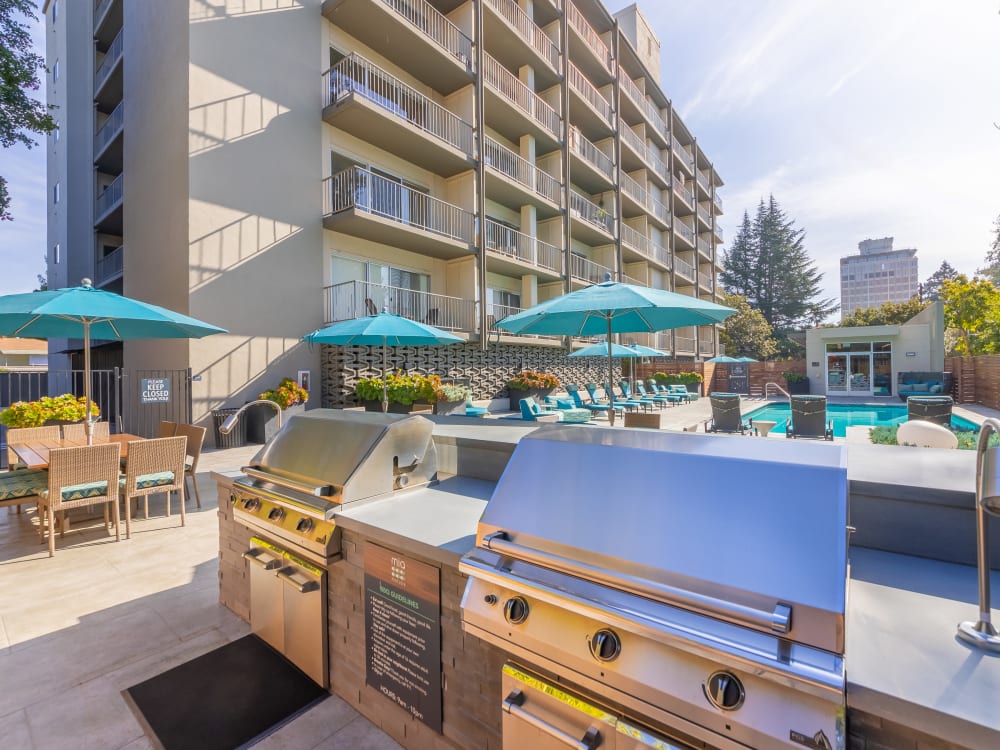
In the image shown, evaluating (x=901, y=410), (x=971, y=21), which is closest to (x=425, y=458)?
(x=971, y=21)

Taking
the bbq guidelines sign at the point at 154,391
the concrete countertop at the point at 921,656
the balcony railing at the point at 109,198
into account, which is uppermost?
the balcony railing at the point at 109,198

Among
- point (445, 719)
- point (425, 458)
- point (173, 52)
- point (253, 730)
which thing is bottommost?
point (253, 730)

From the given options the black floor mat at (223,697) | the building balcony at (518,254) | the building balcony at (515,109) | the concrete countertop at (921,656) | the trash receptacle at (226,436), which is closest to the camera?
the concrete countertop at (921,656)

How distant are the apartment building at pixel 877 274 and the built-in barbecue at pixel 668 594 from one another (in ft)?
422

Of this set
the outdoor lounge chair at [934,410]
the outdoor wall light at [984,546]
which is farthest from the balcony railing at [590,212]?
the outdoor wall light at [984,546]

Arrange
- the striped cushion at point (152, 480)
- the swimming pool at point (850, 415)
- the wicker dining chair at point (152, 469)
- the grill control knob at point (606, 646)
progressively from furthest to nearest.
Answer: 1. the swimming pool at point (850, 415)
2. the striped cushion at point (152, 480)
3. the wicker dining chair at point (152, 469)
4. the grill control knob at point (606, 646)

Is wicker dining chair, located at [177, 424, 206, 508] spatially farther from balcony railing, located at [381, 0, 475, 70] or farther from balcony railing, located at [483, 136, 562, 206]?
balcony railing, located at [381, 0, 475, 70]

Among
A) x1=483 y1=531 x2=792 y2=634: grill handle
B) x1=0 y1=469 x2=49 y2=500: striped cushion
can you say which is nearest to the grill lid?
x1=483 y1=531 x2=792 y2=634: grill handle

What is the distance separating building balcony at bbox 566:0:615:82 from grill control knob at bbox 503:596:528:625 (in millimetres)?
21336

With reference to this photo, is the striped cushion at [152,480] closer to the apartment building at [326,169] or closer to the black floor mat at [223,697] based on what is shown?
the black floor mat at [223,697]

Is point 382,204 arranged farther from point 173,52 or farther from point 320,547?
point 320,547

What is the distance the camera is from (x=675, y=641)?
43.7 inches

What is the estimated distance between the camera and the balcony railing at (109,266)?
13383mm

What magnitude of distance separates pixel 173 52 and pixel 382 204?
16.6 feet
